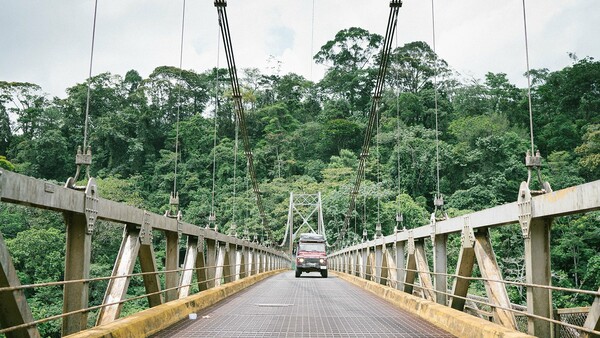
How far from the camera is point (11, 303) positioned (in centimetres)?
346

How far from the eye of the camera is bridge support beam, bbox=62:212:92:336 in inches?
176

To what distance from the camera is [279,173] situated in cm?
5691

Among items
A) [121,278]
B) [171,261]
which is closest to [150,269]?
[121,278]

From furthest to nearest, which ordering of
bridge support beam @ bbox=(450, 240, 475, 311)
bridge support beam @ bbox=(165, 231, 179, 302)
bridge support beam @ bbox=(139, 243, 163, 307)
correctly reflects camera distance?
bridge support beam @ bbox=(165, 231, 179, 302) → bridge support beam @ bbox=(139, 243, 163, 307) → bridge support beam @ bbox=(450, 240, 475, 311)

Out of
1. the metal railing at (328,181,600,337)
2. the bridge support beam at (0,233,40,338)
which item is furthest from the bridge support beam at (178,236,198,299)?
the bridge support beam at (0,233,40,338)

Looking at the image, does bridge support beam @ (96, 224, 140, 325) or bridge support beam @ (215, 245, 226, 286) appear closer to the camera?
bridge support beam @ (96, 224, 140, 325)

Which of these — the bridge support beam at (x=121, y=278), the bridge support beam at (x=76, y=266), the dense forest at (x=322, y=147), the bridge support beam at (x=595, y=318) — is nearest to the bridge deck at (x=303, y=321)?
the bridge support beam at (x=121, y=278)

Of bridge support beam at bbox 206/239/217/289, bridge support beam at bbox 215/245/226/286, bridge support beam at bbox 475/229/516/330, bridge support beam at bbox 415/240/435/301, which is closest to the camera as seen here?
bridge support beam at bbox 475/229/516/330

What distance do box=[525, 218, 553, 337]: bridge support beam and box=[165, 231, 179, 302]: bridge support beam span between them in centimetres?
443

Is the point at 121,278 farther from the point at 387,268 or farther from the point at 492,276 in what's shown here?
the point at 387,268

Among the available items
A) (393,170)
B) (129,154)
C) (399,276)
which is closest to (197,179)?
(129,154)

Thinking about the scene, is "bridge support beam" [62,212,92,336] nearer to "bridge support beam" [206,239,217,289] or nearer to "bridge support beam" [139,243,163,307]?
"bridge support beam" [139,243,163,307]

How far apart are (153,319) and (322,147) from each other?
2103 inches

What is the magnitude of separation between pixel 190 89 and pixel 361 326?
58.0 m
